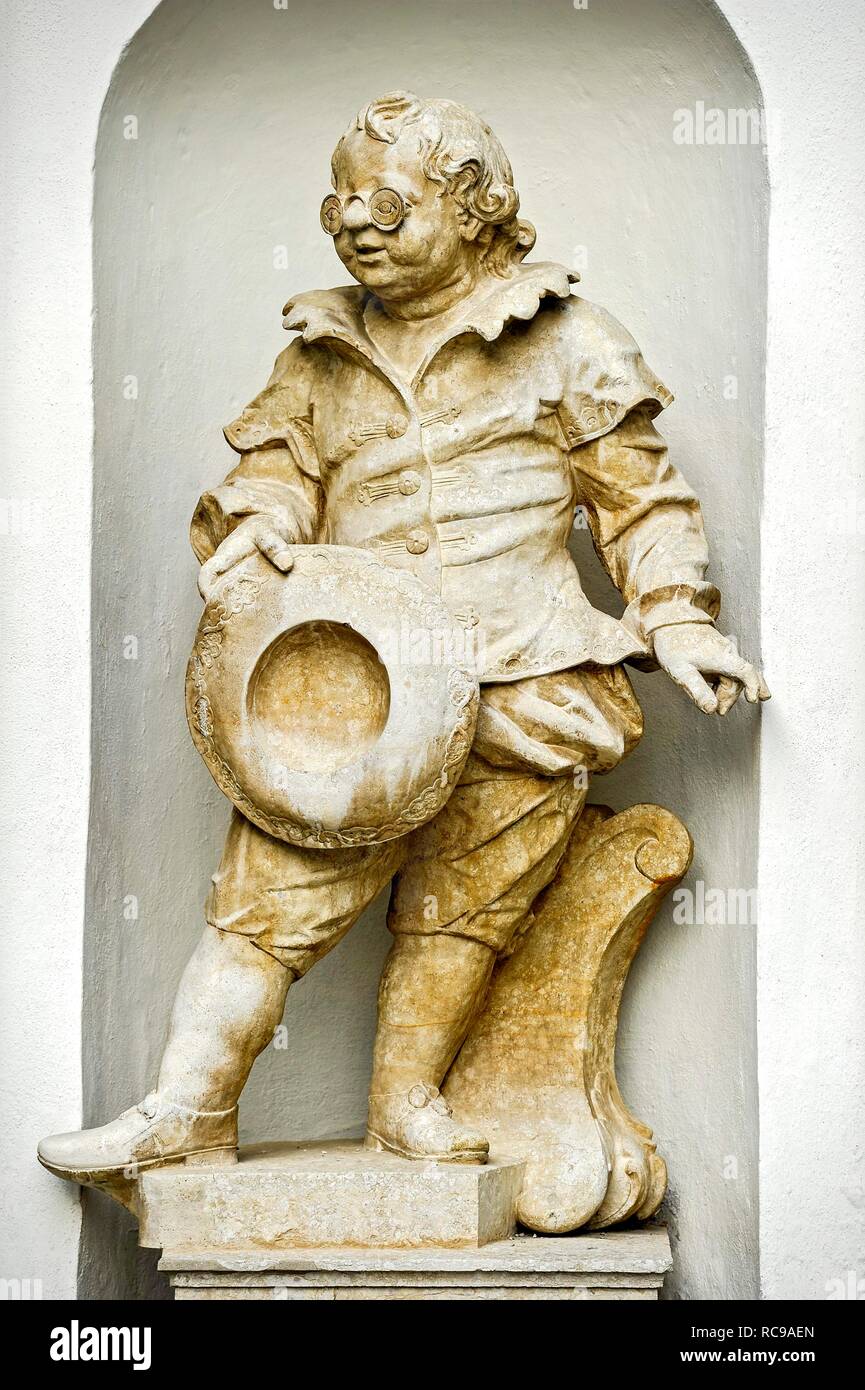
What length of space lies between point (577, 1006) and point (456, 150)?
1.49 m

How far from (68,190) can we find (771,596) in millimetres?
1415

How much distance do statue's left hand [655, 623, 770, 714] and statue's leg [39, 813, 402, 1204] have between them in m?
0.56

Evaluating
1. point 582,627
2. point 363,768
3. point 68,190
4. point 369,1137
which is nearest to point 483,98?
point 68,190

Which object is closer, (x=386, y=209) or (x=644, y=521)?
(x=386, y=209)

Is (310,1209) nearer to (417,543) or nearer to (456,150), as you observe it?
(417,543)

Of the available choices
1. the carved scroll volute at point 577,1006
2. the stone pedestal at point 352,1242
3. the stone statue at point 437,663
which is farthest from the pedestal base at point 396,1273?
the carved scroll volute at point 577,1006

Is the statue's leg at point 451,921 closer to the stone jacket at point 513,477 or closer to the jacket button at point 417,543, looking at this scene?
the stone jacket at point 513,477

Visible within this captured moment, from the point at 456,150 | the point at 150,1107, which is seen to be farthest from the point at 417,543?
the point at 150,1107

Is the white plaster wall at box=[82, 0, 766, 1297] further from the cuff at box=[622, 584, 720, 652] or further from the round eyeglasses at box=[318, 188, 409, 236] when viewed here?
the round eyeglasses at box=[318, 188, 409, 236]

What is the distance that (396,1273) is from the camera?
3291 millimetres

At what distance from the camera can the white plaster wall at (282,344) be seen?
3.69 meters

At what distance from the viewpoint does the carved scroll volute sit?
3.67m
